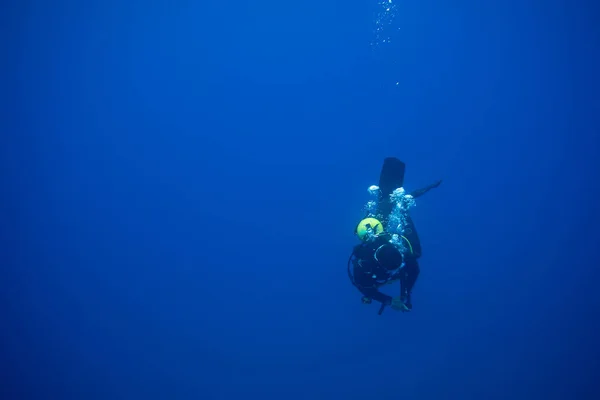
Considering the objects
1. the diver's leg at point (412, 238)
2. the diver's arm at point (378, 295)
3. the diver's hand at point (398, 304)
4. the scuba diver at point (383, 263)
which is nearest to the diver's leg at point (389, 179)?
the diver's leg at point (412, 238)

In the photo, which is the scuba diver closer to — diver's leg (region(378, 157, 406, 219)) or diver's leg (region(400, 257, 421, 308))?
diver's leg (region(400, 257, 421, 308))

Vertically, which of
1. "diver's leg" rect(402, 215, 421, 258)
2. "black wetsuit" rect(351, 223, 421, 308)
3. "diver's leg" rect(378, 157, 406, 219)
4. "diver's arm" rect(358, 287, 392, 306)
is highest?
"diver's leg" rect(378, 157, 406, 219)

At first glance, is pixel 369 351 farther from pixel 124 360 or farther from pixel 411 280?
pixel 411 280

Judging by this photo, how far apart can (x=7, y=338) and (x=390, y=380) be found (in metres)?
26.8

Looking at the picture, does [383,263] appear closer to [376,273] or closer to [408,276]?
[376,273]

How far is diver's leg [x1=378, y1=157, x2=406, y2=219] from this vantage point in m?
5.61

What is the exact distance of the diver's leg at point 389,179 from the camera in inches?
221

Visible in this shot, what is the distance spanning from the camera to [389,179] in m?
5.65

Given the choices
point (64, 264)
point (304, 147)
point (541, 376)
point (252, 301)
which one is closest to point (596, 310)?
point (541, 376)

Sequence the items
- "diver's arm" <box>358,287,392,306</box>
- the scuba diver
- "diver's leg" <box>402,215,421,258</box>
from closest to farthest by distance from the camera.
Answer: the scuba diver
"diver's arm" <box>358,287,392,306</box>
"diver's leg" <box>402,215,421,258</box>

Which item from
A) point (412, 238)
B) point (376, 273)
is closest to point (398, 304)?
point (376, 273)

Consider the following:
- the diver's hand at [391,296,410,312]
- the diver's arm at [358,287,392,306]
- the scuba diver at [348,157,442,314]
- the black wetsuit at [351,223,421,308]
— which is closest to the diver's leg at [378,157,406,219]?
the scuba diver at [348,157,442,314]

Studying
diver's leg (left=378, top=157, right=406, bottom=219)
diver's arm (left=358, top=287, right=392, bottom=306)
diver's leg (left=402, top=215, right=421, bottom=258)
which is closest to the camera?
diver's arm (left=358, top=287, right=392, bottom=306)

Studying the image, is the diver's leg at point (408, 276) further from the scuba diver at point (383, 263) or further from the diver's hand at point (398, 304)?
the diver's hand at point (398, 304)
